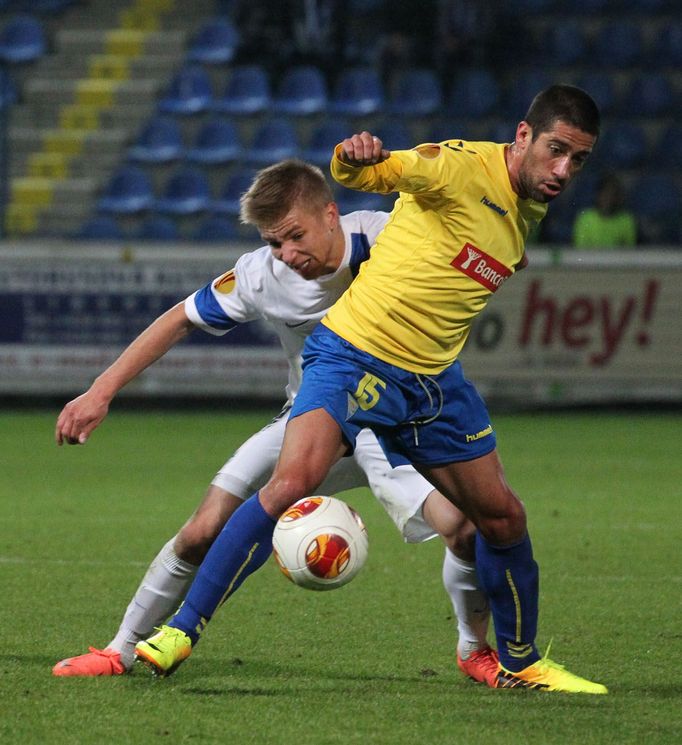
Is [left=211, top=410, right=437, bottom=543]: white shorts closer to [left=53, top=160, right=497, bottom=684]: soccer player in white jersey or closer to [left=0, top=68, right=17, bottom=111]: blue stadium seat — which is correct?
[left=53, top=160, right=497, bottom=684]: soccer player in white jersey

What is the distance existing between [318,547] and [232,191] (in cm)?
1152

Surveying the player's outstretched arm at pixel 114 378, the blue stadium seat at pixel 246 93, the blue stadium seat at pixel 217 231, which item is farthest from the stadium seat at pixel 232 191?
the player's outstretched arm at pixel 114 378

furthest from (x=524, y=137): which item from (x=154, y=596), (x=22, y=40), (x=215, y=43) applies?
(x=22, y=40)

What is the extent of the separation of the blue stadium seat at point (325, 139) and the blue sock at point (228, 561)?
11.3 meters

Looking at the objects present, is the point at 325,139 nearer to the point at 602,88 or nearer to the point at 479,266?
the point at 602,88

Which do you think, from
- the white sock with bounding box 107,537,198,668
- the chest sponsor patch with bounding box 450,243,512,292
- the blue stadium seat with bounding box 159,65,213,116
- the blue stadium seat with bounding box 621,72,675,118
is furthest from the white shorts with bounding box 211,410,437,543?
the blue stadium seat with bounding box 621,72,675,118

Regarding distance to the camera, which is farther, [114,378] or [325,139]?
[325,139]

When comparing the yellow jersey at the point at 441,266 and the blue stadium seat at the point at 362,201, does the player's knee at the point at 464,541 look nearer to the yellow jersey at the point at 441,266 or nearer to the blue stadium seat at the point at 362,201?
the yellow jersey at the point at 441,266

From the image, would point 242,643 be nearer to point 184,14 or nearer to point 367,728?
point 367,728

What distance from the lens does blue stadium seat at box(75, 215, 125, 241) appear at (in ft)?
46.7

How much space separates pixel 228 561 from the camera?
4.15m

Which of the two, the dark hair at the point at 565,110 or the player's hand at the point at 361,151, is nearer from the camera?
the player's hand at the point at 361,151

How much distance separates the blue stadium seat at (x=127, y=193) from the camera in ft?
49.7

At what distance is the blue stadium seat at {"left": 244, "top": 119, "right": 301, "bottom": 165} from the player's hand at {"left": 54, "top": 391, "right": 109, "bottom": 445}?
37.1 feet
